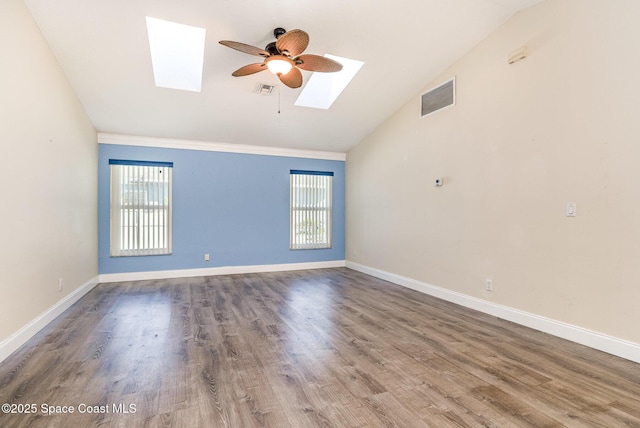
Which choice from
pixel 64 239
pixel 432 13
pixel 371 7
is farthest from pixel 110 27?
pixel 432 13

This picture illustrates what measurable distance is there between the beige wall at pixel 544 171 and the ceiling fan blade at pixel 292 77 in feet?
6.88

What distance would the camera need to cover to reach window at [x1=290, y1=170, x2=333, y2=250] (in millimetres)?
6555

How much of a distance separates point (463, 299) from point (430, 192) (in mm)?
1514

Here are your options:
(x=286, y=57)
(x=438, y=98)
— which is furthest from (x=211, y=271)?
(x=438, y=98)

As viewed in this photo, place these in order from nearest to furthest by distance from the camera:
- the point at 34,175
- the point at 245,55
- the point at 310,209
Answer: the point at 34,175
the point at 245,55
the point at 310,209

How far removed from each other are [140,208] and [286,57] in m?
3.96

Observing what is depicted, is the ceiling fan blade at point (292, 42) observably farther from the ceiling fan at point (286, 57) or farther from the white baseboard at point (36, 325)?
the white baseboard at point (36, 325)

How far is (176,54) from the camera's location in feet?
13.4

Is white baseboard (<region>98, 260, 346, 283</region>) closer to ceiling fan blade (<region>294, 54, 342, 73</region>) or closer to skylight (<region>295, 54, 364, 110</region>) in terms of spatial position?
skylight (<region>295, 54, 364, 110</region>)

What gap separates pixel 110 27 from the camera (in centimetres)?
319

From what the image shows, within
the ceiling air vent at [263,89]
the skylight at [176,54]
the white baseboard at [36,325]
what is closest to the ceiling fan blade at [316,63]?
the ceiling air vent at [263,89]

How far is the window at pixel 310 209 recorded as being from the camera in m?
6.55

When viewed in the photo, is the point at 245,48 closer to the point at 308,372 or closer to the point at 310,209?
the point at 308,372

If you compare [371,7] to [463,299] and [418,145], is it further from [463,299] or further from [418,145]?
[463,299]
